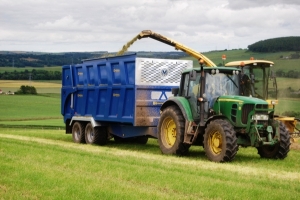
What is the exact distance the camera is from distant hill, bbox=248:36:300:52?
50.5m

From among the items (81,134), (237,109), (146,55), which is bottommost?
(81,134)

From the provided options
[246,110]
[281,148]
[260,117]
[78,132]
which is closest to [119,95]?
[78,132]

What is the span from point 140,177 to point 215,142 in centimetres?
418

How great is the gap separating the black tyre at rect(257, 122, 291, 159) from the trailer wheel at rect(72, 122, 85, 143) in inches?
299

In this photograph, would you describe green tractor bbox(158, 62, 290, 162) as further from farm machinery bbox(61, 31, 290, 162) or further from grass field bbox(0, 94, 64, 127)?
grass field bbox(0, 94, 64, 127)

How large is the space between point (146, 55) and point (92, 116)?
10.4ft

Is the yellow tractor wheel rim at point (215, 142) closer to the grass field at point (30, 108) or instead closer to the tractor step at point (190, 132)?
the tractor step at point (190, 132)

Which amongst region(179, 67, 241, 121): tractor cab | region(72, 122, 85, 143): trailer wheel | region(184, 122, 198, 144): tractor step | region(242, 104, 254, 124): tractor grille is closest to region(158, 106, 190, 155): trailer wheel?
region(184, 122, 198, 144): tractor step

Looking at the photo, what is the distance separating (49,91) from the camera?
3009 inches

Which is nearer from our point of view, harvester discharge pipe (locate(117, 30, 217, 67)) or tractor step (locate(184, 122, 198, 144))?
tractor step (locate(184, 122, 198, 144))

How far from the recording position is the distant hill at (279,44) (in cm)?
5053

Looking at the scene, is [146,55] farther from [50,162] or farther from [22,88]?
[22,88]

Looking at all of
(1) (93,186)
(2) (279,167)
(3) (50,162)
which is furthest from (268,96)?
(1) (93,186)

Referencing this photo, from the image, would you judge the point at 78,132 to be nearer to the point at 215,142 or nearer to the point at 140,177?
the point at 215,142
